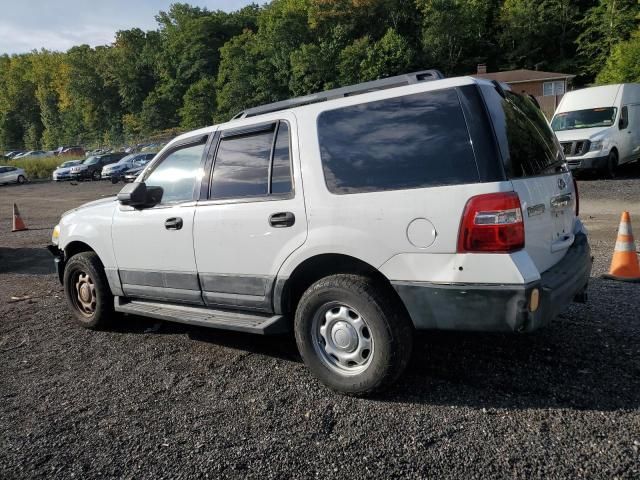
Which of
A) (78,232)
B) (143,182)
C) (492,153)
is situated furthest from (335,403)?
(78,232)

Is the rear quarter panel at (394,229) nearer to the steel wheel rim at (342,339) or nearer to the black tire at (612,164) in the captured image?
the steel wheel rim at (342,339)

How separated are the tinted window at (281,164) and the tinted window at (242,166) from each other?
0.07 metres

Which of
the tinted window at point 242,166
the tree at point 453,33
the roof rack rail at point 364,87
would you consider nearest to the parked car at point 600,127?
the roof rack rail at point 364,87

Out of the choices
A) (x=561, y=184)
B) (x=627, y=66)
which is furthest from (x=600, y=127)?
(x=627, y=66)

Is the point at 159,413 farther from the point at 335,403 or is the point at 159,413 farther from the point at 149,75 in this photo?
the point at 149,75

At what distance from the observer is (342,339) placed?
10.8 feet

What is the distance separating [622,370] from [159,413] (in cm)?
307

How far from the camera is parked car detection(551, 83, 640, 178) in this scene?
13.5m

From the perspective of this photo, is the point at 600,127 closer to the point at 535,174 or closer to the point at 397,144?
the point at 535,174

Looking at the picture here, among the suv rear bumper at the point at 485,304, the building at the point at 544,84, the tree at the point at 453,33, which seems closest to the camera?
the suv rear bumper at the point at 485,304

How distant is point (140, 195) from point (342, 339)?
2183mm

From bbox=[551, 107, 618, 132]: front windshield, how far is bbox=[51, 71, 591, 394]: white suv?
486 inches

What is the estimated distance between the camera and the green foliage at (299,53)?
2554 inches

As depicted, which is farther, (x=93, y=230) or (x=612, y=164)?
(x=612, y=164)
